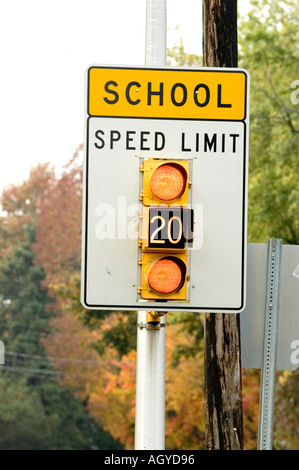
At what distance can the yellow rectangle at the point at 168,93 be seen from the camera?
5918mm

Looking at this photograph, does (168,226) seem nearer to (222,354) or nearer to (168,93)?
(168,93)

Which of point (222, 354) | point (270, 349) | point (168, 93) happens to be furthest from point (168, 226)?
point (222, 354)

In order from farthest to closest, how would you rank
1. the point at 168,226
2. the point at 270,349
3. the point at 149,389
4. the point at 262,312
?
the point at 262,312, the point at 270,349, the point at 149,389, the point at 168,226

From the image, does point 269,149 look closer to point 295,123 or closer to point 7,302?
point 295,123

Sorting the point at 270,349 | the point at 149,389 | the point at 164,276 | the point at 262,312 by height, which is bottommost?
the point at 149,389

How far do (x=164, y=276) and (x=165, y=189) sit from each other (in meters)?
0.45

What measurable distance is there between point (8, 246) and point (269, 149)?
46776 mm

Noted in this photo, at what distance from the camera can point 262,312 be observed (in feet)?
23.3

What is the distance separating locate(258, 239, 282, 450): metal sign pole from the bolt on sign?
1215 millimetres

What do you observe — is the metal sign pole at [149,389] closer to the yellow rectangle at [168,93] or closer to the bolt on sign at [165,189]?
the bolt on sign at [165,189]

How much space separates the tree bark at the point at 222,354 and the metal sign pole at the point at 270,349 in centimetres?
226

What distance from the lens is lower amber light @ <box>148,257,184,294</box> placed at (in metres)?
5.60

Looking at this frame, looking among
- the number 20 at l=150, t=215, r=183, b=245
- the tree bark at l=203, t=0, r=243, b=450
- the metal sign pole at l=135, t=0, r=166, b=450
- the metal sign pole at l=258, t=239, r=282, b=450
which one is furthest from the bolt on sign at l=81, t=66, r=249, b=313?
the tree bark at l=203, t=0, r=243, b=450

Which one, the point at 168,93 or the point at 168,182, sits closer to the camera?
the point at 168,182
